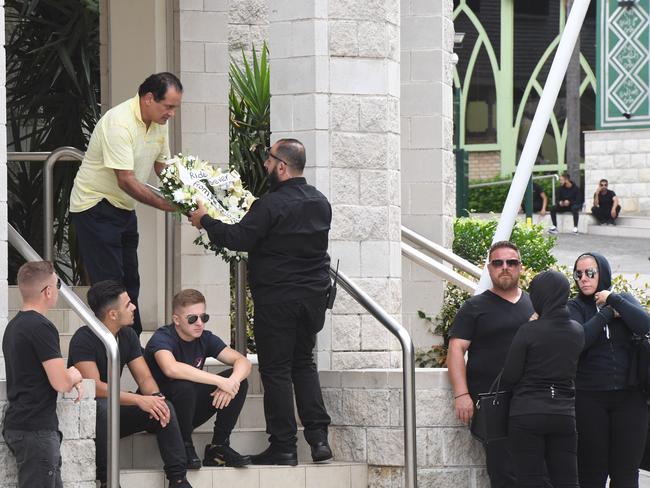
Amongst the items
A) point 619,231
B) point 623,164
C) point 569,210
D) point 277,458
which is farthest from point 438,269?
point 623,164

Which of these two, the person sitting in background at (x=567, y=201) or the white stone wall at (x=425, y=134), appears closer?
the white stone wall at (x=425, y=134)

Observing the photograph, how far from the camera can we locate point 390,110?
9656 mm

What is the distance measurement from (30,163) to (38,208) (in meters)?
0.39

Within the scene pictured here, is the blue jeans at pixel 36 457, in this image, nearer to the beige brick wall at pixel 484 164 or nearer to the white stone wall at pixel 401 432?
the white stone wall at pixel 401 432

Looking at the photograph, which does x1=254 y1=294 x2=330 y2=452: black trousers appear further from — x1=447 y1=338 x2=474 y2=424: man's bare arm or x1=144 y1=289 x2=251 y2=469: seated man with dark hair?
x1=447 y1=338 x2=474 y2=424: man's bare arm

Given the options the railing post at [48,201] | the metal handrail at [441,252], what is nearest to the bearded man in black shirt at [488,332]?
the metal handrail at [441,252]

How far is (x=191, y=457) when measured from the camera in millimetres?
8688

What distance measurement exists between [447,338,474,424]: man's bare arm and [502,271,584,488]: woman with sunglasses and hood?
61 centimetres

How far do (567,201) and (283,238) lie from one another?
2638 cm

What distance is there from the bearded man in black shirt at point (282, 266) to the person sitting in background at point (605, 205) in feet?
81.8

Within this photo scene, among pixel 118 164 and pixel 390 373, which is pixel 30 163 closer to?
pixel 118 164

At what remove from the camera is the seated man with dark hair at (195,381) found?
8633 mm

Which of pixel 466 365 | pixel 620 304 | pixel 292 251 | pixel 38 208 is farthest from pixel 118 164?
pixel 38 208

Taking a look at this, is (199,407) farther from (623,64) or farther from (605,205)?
(605,205)
